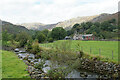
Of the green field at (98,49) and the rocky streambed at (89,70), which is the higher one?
the green field at (98,49)

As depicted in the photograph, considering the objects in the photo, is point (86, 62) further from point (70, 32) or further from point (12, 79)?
point (70, 32)

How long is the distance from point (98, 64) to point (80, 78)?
13.0 feet

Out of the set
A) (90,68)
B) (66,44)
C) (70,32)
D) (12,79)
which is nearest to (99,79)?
(90,68)

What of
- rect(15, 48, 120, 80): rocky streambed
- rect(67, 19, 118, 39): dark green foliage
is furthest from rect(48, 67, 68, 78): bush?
rect(67, 19, 118, 39): dark green foliage

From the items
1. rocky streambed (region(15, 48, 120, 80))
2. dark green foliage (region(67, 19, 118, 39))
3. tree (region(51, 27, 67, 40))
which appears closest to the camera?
rocky streambed (region(15, 48, 120, 80))

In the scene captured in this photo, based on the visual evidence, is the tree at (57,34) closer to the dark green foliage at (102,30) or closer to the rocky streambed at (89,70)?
the dark green foliage at (102,30)

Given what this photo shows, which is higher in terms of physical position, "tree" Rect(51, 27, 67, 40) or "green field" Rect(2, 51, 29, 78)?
"tree" Rect(51, 27, 67, 40)

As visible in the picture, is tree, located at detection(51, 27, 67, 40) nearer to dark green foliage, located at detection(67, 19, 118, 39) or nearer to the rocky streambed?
dark green foliage, located at detection(67, 19, 118, 39)

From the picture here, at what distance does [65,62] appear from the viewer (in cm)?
985

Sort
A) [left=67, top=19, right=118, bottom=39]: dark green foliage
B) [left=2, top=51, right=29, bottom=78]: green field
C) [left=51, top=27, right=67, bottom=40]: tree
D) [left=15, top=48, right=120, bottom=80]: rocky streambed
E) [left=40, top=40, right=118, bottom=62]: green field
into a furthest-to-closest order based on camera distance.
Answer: [left=51, top=27, right=67, bottom=40]: tree → [left=67, top=19, right=118, bottom=39]: dark green foliage → [left=15, top=48, right=120, bottom=80]: rocky streambed → [left=2, top=51, right=29, bottom=78]: green field → [left=40, top=40, right=118, bottom=62]: green field

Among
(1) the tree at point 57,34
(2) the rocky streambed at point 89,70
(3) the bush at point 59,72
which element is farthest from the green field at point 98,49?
(1) the tree at point 57,34

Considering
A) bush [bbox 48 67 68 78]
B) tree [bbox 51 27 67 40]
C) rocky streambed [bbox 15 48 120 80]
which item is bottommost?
rocky streambed [bbox 15 48 120 80]

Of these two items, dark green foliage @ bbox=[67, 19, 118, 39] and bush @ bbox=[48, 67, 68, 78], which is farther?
dark green foliage @ bbox=[67, 19, 118, 39]

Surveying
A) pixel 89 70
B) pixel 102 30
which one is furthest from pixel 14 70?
pixel 102 30
